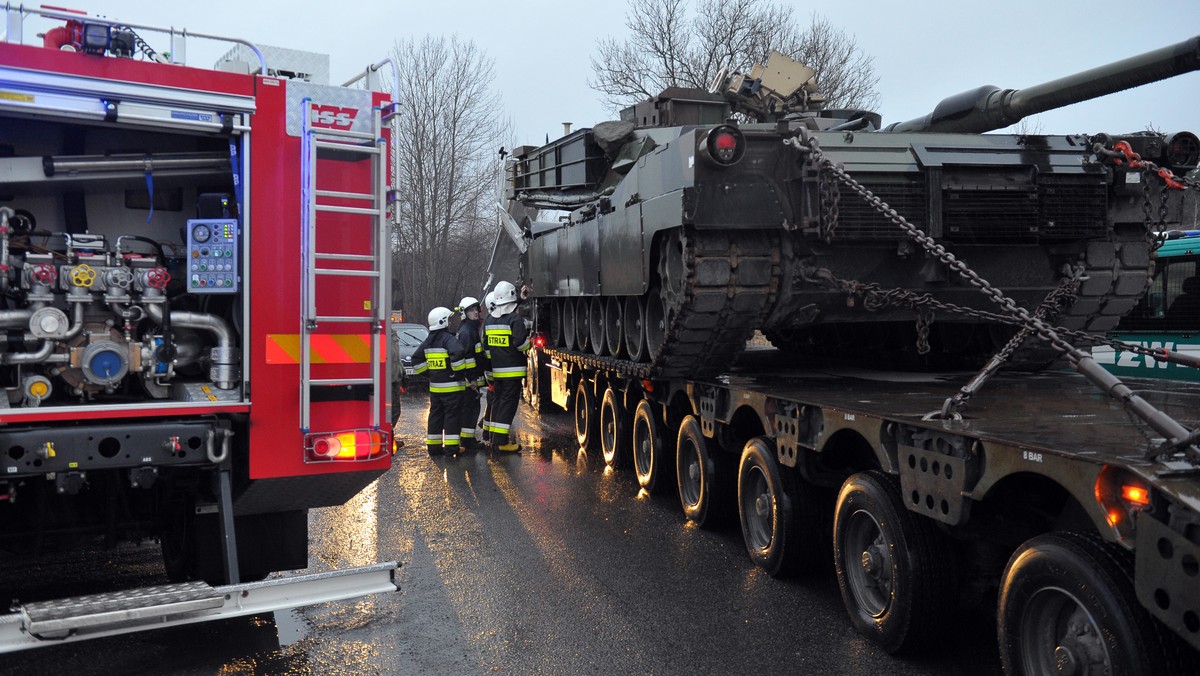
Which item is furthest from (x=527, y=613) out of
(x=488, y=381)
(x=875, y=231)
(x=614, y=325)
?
(x=488, y=381)

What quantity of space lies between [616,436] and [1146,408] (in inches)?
268

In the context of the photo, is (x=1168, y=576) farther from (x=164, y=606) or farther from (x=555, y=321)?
(x=555, y=321)

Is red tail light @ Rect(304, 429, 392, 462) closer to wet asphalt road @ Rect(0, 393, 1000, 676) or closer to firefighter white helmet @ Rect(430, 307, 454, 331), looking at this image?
wet asphalt road @ Rect(0, 393, 1000, 676)

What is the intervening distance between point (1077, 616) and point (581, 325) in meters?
7.61

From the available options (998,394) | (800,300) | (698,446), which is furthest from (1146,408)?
(698,446)

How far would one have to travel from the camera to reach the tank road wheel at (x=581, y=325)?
413 inches

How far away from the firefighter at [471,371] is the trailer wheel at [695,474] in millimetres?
4017

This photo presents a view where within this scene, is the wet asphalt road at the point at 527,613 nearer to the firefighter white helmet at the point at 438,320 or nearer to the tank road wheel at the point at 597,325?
the tank road wheel at the point at 597,325

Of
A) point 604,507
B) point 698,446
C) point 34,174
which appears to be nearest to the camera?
point 34,174

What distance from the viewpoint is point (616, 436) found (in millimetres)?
9867

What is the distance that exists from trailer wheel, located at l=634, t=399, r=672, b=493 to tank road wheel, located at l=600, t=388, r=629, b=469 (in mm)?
583

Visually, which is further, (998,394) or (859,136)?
(859,136)

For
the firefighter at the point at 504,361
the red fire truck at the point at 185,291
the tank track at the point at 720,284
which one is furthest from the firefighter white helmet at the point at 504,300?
the red fire truck at the point at 185,291

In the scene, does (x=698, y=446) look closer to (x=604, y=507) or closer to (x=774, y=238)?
(x=604, y=507)
